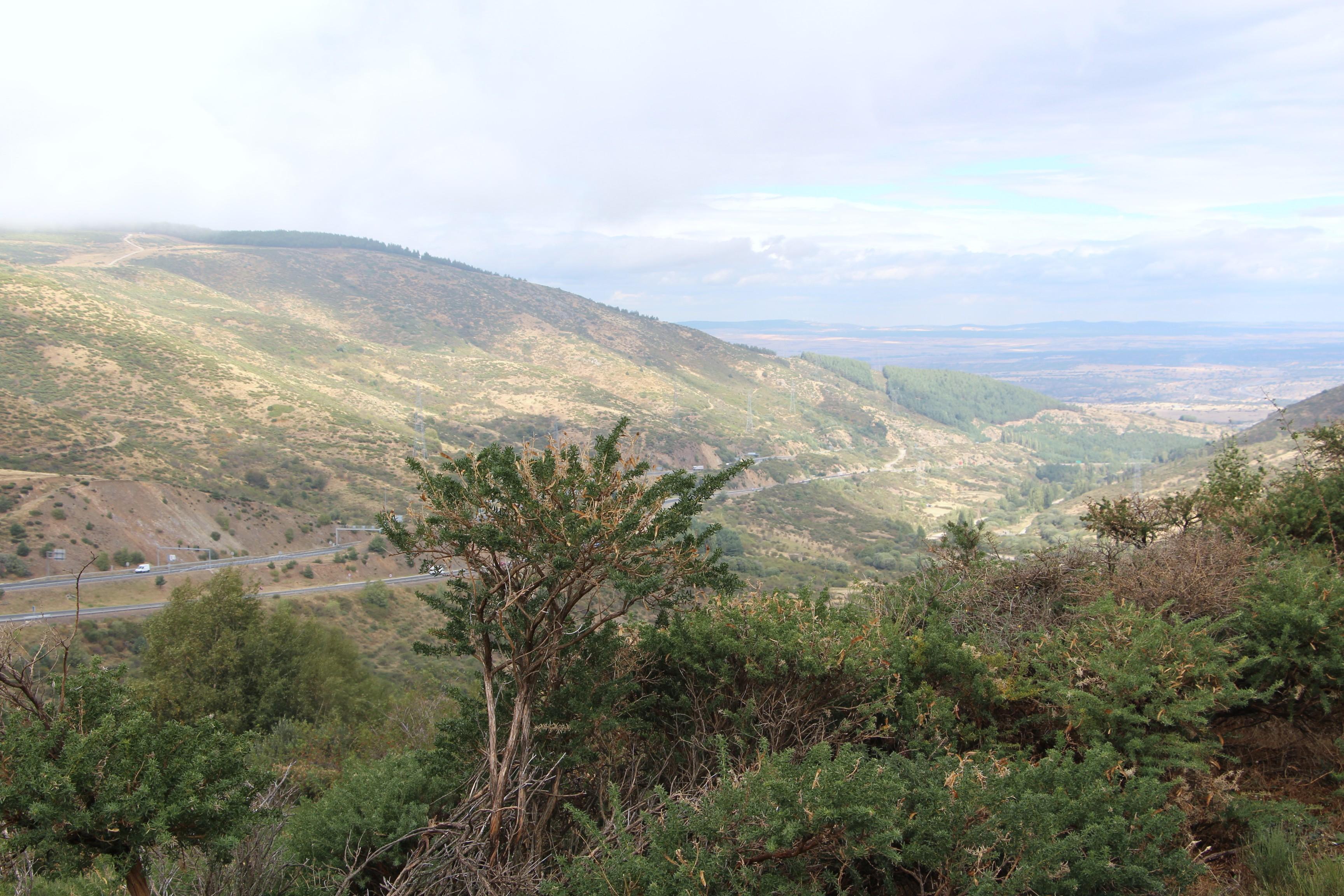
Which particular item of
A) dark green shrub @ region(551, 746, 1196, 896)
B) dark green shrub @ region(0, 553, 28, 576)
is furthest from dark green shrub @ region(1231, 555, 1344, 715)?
dark green shrub @ region(0, 553, 28, 576)

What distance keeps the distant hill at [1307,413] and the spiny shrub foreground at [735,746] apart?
238ft

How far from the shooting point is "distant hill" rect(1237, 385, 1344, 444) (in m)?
67.4

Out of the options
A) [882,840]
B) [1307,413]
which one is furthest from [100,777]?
[1307,413]

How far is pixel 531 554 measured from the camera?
5367mm

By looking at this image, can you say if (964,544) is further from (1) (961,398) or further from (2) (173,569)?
(1) (961,398)

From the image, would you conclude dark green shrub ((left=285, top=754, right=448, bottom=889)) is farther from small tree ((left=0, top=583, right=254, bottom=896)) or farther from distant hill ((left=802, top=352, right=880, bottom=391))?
distant hill ((left=802, top=352, right=880, bottom=391))

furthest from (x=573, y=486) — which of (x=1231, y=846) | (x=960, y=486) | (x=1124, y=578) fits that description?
(x=960, y=486)

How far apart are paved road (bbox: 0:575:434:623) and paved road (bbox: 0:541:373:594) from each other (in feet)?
4.49

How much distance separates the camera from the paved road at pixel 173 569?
34031 millimetres

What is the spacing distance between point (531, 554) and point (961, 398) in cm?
18629

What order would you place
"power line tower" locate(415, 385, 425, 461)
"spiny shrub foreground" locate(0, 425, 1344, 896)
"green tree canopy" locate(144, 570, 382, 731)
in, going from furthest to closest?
"power line tower" locate(415, 385, 425, 461), "green tree canopy" locate(144, 570, 382, 731), "spiny shrub foreground" locate(0, 425, 1344, 896)

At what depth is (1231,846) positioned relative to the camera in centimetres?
521

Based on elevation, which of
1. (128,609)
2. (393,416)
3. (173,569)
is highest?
(393,416)

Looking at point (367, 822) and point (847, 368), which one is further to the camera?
point (847, 368)
